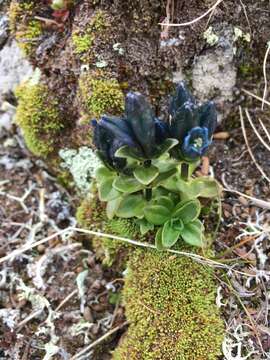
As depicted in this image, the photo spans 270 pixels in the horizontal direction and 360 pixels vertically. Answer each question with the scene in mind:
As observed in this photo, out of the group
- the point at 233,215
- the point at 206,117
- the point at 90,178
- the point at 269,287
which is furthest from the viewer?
the point at 90,178

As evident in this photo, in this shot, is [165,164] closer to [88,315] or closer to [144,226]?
[144,226]

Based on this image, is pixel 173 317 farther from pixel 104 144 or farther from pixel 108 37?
pixel 108 37

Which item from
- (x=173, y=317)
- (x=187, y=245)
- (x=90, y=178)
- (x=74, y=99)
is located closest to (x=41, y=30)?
(x=74, y=99)

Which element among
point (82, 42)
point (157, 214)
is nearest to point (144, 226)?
point (157, 214)

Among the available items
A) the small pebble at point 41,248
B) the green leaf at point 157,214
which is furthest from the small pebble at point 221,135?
the small pebble at point 41,248

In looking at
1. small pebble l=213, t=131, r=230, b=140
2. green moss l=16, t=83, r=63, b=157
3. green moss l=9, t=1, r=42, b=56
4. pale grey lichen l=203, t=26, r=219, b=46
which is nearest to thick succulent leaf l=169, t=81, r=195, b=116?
pale grey lichen l=203, t=26, r=219, b=46

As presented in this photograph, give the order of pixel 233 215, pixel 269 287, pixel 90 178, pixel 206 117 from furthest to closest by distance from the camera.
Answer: pixel 90 178
pixel 233 215
pixel 269 287
pixel 206 117

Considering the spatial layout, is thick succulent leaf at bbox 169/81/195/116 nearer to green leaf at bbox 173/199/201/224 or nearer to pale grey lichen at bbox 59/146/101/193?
green leaf at bbox 173/199/201/224
